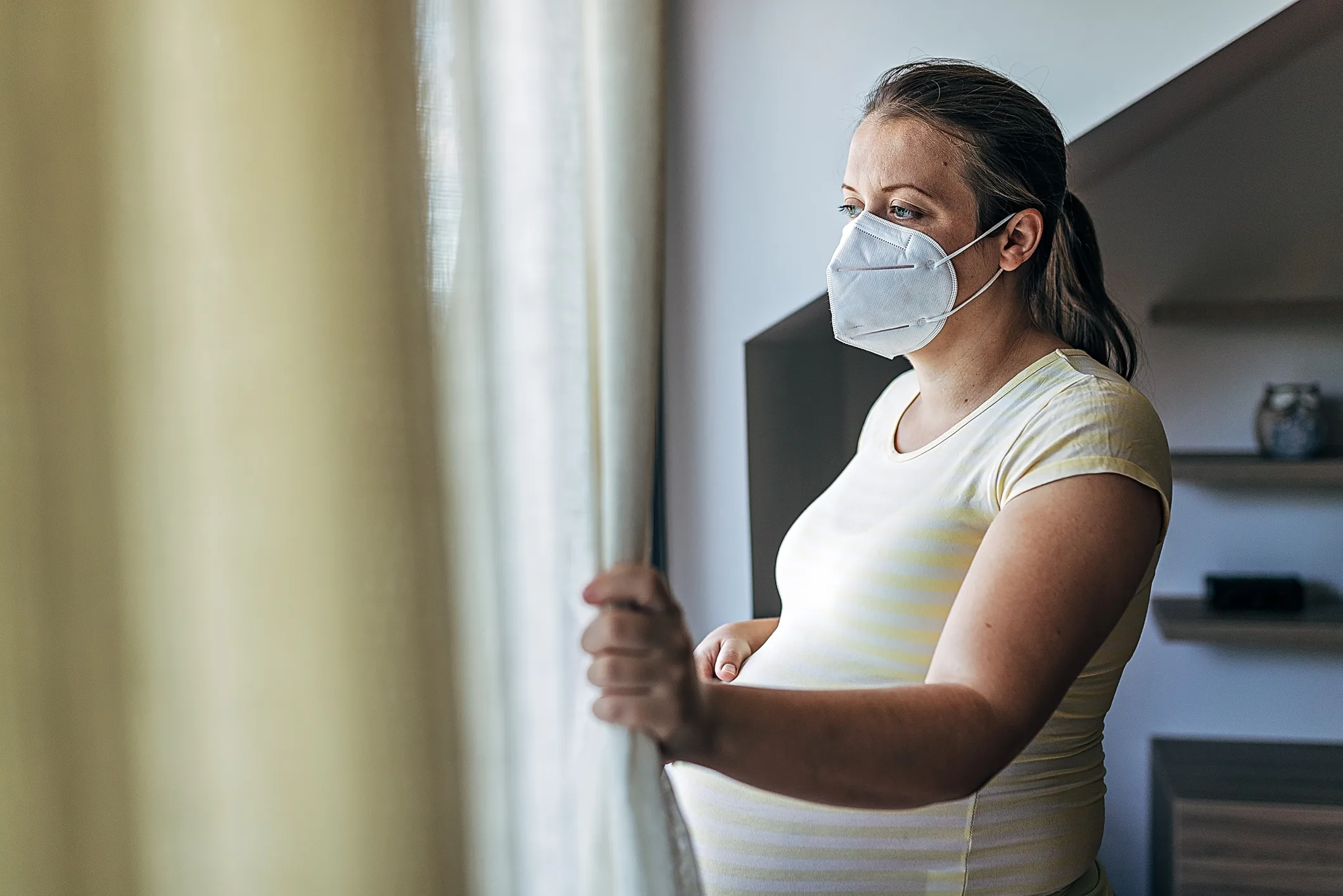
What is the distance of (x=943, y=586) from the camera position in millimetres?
976

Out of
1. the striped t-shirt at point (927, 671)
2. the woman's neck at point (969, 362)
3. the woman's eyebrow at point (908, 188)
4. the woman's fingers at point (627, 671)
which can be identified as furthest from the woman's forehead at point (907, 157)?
the woman's fingers at point (627, 671)

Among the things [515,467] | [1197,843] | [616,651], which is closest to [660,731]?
[616,651]

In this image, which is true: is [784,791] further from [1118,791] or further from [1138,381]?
Answer: [1118,791]

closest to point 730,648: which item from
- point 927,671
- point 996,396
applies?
point 927,671

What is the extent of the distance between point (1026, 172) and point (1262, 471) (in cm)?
143

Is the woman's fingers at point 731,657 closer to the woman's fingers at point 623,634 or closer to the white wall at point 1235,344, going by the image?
the woman's fingers at point 623,634

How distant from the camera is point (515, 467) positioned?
20.4 inches

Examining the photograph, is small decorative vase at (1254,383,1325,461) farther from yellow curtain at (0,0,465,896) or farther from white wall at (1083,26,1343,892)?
yellow curtain at (0,0,465,896)

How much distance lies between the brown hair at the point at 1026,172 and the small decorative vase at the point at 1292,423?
1.31 m

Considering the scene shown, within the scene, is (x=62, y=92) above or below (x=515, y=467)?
above

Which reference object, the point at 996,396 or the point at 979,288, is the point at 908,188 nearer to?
the point at 979,288

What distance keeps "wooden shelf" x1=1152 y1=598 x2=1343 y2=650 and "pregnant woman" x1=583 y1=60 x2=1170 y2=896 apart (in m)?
1.23

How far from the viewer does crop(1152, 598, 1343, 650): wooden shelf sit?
7.41ft

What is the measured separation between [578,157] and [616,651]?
9.6 inches
